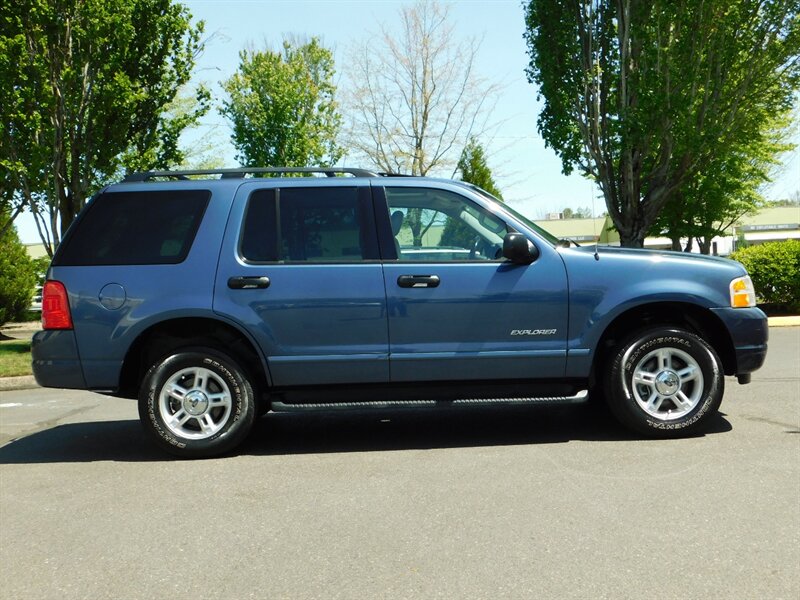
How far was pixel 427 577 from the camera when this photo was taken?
140 inches

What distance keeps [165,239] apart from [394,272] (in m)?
1.69

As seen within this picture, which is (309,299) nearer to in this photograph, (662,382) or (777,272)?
(662,382)

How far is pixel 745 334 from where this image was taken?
240 inches

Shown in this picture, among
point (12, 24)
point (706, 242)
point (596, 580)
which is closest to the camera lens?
point (596, 580)

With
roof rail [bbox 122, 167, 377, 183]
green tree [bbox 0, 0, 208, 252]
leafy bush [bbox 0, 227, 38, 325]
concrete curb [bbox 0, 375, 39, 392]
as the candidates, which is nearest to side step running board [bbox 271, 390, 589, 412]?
roof rail [bbox 122, 167, 377, 183]

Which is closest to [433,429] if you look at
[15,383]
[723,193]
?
[15,383]

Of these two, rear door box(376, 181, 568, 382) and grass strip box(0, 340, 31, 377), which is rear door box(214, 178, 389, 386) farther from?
grass strip box(0, 340, 31, 377)

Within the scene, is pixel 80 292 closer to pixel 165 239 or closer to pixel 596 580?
pixel 165 239

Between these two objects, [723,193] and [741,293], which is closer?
[741,293]

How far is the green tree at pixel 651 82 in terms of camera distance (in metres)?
18.1

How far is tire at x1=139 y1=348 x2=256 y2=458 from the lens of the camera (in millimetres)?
5906

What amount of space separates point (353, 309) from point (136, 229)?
5.60 ft

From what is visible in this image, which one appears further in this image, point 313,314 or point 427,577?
point 313,314

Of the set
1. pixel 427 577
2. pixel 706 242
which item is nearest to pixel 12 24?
pixel 427 577
